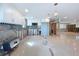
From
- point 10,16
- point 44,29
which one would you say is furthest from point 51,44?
point 10,16

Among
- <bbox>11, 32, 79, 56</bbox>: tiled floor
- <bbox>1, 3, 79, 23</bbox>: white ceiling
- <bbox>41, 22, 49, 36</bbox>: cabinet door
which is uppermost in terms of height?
<bbox>1, 3, 79, 23</bbox>: white ceiling

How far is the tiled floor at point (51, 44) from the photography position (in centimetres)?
154

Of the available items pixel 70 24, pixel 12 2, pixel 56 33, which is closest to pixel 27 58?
pixel 56 33

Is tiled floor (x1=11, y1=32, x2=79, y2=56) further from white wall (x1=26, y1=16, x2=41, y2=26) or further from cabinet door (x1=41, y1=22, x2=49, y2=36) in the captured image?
white wall (x1=26, y1=16, x2=41, y2=26)

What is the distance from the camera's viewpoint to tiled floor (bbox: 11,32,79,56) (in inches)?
60.5

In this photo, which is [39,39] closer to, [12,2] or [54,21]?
[54,21]

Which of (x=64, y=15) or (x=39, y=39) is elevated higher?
(x=64, y=15)

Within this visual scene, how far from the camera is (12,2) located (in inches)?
49.6

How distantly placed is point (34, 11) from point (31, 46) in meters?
0.54

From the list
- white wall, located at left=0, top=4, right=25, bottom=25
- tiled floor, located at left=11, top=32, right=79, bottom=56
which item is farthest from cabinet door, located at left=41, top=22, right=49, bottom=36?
white wall, located at left=0, top=4, right=25, bottom=25

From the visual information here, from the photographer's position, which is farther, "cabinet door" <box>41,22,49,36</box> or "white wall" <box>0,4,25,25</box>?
"cabinet door" <box>41,22,49,36</box>

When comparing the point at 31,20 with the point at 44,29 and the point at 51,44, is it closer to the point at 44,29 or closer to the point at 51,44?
the point at 44,29

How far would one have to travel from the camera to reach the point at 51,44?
1.63 m

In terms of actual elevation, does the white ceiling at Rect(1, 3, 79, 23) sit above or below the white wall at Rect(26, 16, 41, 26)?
above
